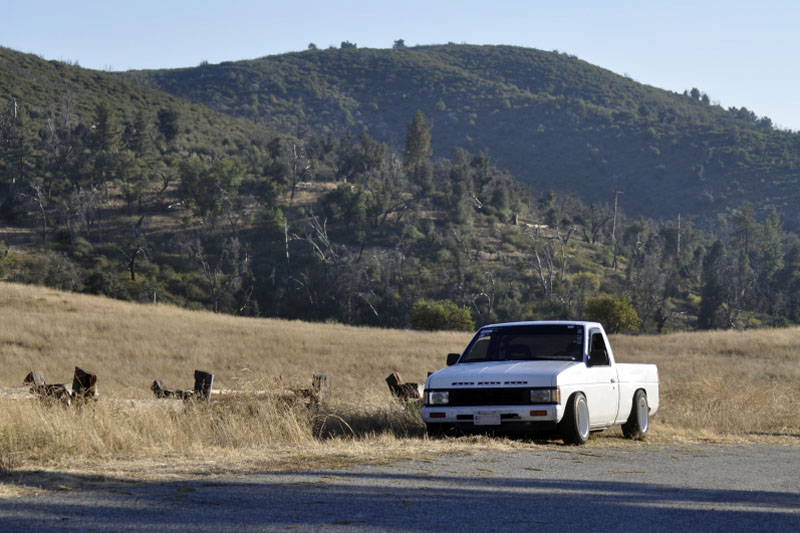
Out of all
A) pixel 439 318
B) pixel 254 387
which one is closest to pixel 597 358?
pixel 254 387

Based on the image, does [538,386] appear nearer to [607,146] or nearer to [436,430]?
[436,430]

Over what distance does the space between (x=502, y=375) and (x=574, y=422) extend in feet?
3.51

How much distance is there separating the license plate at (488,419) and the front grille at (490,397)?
0.18 m

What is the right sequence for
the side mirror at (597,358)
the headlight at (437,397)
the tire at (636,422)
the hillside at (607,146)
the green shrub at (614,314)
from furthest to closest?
the hillside at (607,146) → the green shrub at (614,314) → the tire at (636,422) → the side mirror at (597,358) → the headlight at (437,397)

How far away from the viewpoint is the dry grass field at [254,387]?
9.68 metres

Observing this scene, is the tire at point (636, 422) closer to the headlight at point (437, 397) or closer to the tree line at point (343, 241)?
the headlight at point (437, 397)

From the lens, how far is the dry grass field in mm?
9680

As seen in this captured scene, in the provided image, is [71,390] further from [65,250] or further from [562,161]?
[562,161]

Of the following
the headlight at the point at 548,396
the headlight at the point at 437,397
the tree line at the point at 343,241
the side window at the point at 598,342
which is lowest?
the headlight at the point at 437,397

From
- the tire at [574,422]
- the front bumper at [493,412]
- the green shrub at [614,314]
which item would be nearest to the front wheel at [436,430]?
the front bumper at [493,412]

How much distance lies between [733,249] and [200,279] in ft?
213

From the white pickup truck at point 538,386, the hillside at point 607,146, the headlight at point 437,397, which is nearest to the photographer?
the white pickup truck at point 538,386

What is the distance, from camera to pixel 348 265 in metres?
79.7

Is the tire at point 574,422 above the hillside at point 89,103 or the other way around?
the other way around
